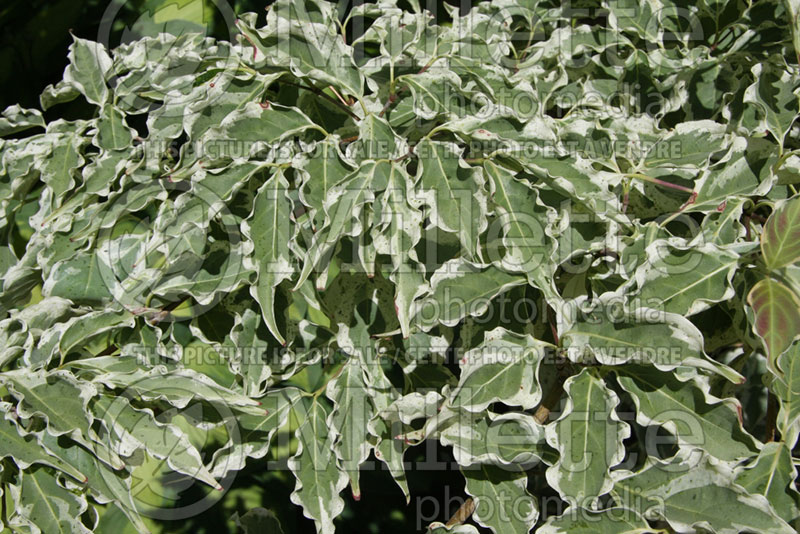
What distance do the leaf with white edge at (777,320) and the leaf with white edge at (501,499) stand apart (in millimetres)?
391

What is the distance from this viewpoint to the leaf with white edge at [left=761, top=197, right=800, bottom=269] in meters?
1.01

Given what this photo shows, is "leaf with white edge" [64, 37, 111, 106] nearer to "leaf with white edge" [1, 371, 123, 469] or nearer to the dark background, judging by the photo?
the dark background

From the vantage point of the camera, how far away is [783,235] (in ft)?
3.32

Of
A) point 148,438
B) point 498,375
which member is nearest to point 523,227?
point 498,375

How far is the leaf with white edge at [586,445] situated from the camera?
968mm

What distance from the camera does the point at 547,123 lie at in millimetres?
1159

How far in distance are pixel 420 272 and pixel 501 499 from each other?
0.36m

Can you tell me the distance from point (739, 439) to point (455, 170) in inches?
21.2

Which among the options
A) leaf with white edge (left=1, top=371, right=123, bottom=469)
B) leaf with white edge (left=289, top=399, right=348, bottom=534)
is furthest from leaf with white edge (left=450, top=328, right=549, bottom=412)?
leaf with white edge (left=1, top=371, right=123, bottom=469)

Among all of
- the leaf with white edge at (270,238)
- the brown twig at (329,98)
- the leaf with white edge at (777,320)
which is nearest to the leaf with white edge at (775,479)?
the leaf with white edge at (777,320)

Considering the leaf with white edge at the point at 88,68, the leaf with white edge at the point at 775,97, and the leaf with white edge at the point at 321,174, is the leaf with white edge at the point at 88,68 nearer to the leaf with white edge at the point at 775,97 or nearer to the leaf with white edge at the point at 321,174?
the leaf with white edge at the point at 321,174

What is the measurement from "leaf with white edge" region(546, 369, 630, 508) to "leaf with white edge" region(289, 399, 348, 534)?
1.04 feet

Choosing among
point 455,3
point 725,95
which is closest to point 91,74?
point 455,3

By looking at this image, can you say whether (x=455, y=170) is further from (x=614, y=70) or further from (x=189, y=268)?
(x=614, y=70)
